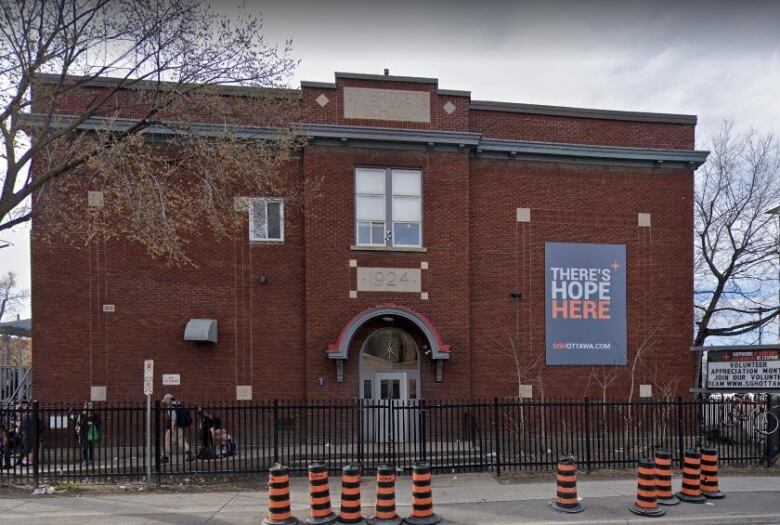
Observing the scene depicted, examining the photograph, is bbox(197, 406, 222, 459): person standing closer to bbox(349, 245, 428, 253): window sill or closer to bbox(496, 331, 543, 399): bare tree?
bbox(349, 245, 428, 253): window sill

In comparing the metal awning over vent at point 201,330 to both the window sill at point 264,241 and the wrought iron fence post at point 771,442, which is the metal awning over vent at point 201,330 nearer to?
the window sill at point 264,241

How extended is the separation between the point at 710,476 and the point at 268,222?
11966 mm

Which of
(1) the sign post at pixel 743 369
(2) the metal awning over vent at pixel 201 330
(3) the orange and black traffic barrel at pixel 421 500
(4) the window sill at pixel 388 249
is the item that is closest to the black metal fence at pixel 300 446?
(1) the sign post at pixel 743 369

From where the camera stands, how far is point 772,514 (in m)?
8.73

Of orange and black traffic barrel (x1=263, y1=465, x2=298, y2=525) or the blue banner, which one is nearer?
orange and black traffic barrel (x1=263, y1=465, x2=298, y2=525)

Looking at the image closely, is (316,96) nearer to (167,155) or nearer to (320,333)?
(167,155)

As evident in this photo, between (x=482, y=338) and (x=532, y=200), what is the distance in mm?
4392

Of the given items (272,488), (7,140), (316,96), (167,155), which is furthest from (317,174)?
(272,488)

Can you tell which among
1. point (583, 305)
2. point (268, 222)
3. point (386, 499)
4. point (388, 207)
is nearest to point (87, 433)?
point (386, 499)

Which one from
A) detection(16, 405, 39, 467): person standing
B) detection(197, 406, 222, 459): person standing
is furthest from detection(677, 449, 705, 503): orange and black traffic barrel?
detection(16, 405, 39, 467): person standing

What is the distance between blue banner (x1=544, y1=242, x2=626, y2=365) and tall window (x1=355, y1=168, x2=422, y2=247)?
13.8 ft

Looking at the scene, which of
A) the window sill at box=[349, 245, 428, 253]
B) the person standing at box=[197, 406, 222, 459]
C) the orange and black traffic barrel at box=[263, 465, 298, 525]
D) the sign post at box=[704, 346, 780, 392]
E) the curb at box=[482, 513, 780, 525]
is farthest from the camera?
the window sill at box=[349, 245, 428, 253]

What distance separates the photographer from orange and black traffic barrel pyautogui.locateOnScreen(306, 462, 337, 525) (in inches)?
321

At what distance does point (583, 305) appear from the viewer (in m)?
16.7
